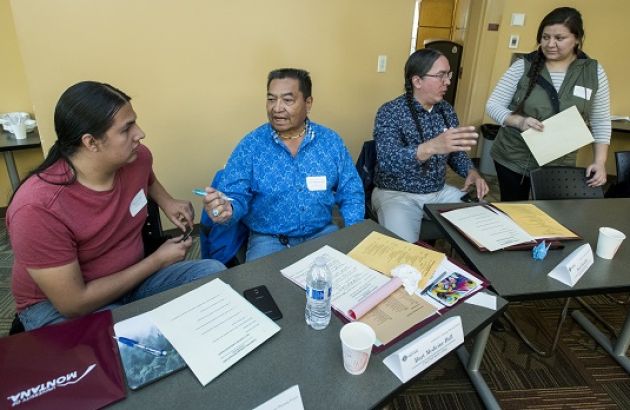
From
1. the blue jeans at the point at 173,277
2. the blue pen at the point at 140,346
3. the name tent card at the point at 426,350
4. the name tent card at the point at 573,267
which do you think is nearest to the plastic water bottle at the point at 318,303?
the name tent card at the point at 426,350

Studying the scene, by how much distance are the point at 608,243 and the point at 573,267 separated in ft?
0.88

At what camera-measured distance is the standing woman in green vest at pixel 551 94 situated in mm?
2025

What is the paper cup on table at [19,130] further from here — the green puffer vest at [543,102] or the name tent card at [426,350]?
the green puffer vest at [543,102]

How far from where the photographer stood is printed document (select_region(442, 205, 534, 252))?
4.83 feet

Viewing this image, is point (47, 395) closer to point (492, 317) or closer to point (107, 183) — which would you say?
point (107, 183)

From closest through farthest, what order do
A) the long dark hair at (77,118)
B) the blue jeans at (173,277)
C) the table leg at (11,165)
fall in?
the long dark hair at (77,118) < the blue jeans at (173,277) < the table leg at (11,165)

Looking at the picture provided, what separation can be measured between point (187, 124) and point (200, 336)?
2.11 metres

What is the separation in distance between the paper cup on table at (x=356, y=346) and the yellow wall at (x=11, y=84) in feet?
9.99

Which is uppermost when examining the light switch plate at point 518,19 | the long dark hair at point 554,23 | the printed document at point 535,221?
the light switch plate at point 518,19

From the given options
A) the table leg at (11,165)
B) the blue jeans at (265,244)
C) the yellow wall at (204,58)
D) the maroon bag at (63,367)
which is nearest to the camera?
the maroon bag at (63,367)

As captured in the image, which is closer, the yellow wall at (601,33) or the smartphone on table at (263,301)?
the smartphone on table at (263,301)

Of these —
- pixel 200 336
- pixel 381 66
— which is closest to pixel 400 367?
pixel 200 336

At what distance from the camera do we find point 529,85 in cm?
216

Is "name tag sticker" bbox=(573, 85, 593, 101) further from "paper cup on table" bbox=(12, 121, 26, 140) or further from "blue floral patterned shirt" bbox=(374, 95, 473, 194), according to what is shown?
"paper cup on table" bbox=(12, 121, 26, 140)
